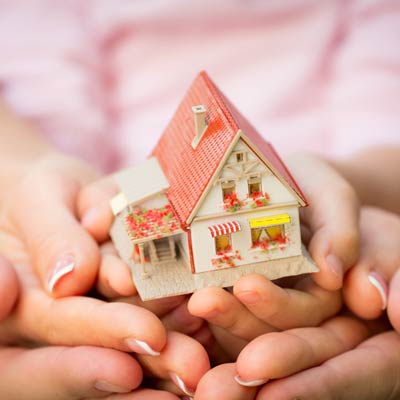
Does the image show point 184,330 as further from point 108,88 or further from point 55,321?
point 108,88

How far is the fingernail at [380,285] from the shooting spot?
4.09 feet

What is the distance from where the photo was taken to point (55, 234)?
133 centimetres

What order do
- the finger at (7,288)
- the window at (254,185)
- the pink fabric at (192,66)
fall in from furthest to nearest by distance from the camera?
the pink fabric at (192,66), the finger at (7,288), the window at (254,185)

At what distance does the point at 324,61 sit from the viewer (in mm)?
2246

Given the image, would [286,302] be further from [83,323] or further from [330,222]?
[83,323]

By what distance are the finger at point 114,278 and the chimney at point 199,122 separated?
0.83 feet

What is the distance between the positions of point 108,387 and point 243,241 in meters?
0.33

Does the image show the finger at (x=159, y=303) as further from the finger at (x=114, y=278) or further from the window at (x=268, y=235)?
the window at (x=268, y=235)

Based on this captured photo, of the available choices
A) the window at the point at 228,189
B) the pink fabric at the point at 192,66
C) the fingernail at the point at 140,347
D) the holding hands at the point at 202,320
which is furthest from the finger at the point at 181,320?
the pink fabric at the point at 192,66

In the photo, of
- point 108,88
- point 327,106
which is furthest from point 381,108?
point 108,88

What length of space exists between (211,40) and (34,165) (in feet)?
2.65

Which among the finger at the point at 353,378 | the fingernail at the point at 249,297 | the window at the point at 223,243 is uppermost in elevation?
the window at the point at 223,243

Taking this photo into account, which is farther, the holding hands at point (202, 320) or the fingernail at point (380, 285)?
the fingernail at point (380, 285)

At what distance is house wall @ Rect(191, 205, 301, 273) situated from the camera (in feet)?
3.86
